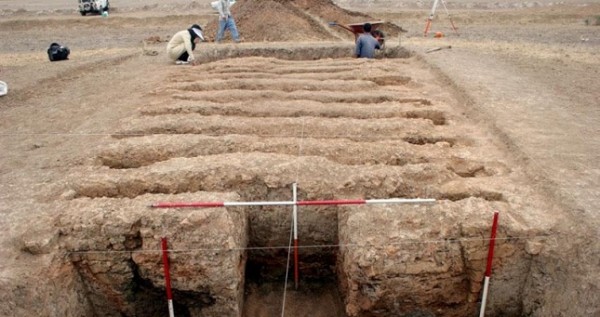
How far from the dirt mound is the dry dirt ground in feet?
11.3

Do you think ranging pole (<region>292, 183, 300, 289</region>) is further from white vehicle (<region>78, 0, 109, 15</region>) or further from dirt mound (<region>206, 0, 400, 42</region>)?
white vehicle (<region>78, 0, 109, 15</region>)

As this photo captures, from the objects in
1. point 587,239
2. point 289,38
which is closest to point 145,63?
point 289,38

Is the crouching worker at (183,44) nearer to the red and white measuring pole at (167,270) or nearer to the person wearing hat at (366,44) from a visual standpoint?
the person wearing hat at (366,44)

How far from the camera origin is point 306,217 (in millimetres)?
4273

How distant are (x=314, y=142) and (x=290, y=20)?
27.6 ft

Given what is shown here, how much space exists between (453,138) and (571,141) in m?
1.18

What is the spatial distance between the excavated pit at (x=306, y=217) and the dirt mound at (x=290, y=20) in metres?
6.84

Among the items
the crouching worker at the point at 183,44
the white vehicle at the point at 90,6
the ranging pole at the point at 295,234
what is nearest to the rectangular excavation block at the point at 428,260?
the ranging pole at the point at 295,234

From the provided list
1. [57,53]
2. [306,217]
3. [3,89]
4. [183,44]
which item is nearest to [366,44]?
[183,44]

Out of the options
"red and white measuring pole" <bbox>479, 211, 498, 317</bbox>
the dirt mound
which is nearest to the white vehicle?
the dirt mound

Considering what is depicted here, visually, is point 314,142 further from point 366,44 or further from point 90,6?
point 90,6

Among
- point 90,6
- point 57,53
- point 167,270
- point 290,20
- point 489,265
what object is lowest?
point 167,270

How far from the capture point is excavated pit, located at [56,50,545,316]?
367 centimetres

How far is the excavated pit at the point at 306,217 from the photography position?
3.67m
